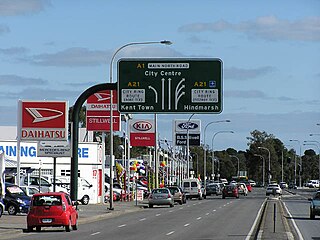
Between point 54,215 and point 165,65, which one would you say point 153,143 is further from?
point 54,215

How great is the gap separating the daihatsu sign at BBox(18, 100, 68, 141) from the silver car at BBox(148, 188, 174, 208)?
676 inches

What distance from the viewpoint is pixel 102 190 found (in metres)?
60.6

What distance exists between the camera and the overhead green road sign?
36344mm

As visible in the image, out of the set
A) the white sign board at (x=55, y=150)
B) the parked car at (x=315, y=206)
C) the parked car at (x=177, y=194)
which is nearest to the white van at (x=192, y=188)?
the parked car at (x=177, y=194)

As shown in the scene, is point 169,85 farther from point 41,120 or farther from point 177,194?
point 177,194

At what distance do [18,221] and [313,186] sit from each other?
128 meters

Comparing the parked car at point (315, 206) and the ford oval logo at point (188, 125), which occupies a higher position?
the ford oval logo at point (188, 125)

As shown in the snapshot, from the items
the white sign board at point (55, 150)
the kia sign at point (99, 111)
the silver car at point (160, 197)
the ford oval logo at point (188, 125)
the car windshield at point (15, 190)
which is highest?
the ford oval logo at point (188, 125)

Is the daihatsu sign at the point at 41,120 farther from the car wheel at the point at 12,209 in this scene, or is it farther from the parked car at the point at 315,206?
the parked car at the point at 315,206

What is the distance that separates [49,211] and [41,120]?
1526 centimetres

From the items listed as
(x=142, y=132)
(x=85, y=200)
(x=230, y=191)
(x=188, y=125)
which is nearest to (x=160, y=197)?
(x=85, y=200)

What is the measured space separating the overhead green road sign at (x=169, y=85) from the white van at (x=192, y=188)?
1820 inches

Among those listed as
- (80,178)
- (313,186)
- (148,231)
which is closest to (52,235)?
(148,231)

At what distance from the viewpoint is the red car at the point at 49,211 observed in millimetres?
31172
